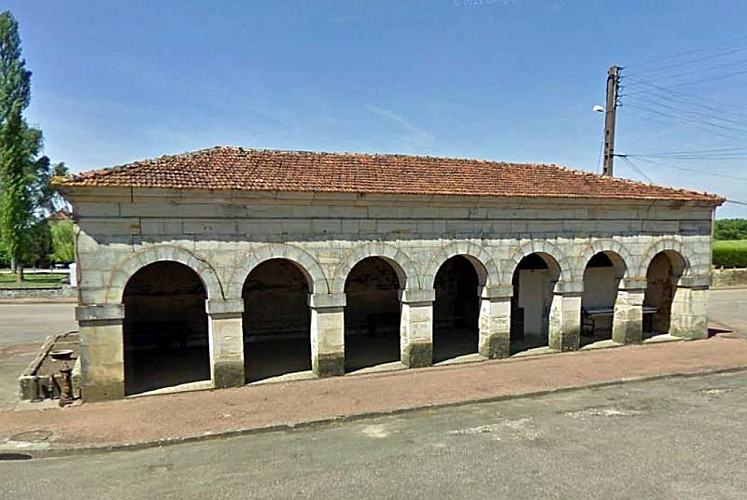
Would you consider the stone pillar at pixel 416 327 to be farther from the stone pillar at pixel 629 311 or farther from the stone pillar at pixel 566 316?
the stone pillar at pixel 629 311

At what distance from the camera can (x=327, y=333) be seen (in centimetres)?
1085

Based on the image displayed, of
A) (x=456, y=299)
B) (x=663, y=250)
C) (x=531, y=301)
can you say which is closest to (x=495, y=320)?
(x=531, y=301)

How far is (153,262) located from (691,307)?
15.0 meters

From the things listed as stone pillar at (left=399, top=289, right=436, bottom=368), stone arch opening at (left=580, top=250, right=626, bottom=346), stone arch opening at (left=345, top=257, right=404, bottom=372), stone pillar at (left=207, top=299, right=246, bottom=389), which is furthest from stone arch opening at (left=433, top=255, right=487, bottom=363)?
stone pillar at (left=207, top=299, right=246, bottom=389)

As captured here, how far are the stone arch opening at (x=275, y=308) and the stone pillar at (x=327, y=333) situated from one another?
2.93 metres

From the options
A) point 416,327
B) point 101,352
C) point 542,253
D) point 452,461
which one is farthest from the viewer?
point 542,253

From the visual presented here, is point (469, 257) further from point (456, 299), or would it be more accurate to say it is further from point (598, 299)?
point (598, 299)

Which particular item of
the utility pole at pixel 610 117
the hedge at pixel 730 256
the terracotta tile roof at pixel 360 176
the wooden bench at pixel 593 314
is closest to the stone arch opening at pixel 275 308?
the terracotta tile roof at pixel 360 176

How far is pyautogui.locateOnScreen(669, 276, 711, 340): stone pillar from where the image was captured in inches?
575

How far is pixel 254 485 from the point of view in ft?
19.5

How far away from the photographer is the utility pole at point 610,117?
20.5 m

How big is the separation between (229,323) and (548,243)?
8.17m

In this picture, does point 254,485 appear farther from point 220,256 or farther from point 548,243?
point 548,243

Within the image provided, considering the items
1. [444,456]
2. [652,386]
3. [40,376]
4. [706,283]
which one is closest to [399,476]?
[444,456]
